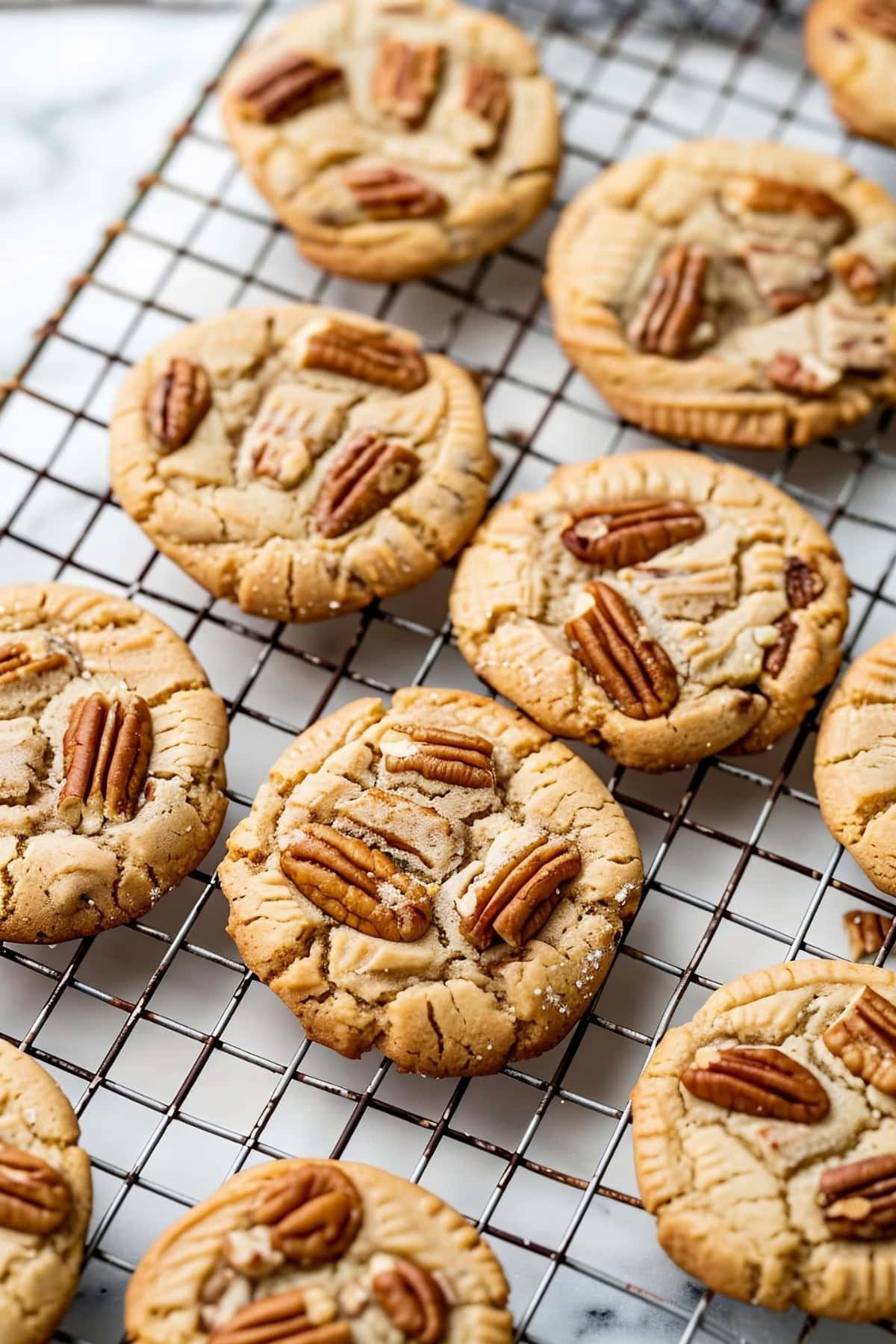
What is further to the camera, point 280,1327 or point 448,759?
point 448,759

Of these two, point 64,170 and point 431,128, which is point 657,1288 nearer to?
point 431,128

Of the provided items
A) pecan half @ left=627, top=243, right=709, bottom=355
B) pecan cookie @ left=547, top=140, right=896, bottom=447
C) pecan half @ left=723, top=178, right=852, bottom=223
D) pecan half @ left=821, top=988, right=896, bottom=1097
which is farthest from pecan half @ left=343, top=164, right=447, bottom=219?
pecan half @ left=821, top=988, right=896, bottom=1097

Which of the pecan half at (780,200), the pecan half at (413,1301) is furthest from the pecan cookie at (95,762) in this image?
the pecan half at (780,200)

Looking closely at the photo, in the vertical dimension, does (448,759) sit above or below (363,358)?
below

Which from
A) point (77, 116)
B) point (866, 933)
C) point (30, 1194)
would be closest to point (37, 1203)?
point (30, 1194)

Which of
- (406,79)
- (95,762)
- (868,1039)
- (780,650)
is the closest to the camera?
(868,1039)

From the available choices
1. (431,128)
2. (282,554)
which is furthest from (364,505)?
(431,128)

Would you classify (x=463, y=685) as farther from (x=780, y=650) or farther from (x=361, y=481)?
(x=780, y=650)
